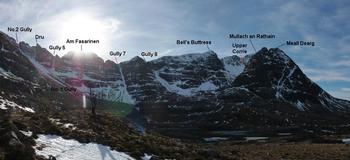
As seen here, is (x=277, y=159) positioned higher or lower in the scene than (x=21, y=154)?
lower

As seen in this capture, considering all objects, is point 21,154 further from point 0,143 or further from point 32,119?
point 32,119

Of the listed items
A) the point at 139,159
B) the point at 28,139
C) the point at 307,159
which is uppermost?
the point at 28,139

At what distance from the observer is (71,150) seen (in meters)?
34.6

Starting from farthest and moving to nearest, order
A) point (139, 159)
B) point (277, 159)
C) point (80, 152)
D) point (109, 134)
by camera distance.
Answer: point (277, 159) → point (109, 134) → point (139, 159) → point (80, 152)

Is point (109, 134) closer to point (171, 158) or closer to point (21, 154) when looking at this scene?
point (171, 158)

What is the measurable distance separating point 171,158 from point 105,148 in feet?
22.7

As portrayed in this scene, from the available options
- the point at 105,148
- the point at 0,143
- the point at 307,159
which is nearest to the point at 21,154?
the point at 0,143

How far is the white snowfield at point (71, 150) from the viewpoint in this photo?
106 feet

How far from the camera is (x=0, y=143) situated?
28.1 m

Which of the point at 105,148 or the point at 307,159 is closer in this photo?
the point at 105,148

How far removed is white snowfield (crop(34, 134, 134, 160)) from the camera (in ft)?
106

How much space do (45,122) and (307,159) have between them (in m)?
36.3

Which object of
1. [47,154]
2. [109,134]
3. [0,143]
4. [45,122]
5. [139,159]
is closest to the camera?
[0,143]

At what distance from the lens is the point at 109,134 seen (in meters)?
45.2
